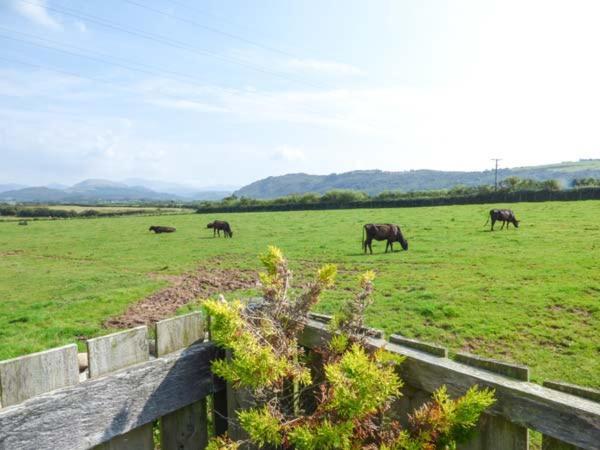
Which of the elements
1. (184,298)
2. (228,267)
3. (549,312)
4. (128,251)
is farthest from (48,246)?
(549,312)

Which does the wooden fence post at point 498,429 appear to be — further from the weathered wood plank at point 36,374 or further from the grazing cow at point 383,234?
the grazing cow at point 383,234

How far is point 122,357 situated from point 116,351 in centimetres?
5

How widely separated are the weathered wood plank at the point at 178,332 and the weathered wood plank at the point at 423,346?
130 cm

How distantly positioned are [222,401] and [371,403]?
1.41 meters

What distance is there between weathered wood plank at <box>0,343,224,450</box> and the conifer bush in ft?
1.58

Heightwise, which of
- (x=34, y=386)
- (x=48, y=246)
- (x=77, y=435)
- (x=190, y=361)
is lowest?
(x=48, y=246)

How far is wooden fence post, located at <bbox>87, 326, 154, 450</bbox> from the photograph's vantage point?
2.27 metres

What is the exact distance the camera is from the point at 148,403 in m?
2.48

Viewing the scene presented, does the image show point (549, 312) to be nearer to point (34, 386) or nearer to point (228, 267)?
point (34, 386)

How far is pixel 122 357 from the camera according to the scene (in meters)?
2.37

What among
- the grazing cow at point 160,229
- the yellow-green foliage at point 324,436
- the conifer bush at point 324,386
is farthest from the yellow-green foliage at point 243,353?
the grazing cow at point 160,229

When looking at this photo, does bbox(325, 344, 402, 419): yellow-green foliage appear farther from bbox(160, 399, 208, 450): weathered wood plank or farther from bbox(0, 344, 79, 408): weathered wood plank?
bbox(0, 344, 79, 408): weathered wood plank

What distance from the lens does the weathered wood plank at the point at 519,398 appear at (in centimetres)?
192

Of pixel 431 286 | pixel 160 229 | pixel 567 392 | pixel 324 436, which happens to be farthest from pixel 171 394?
pixel 160 229
